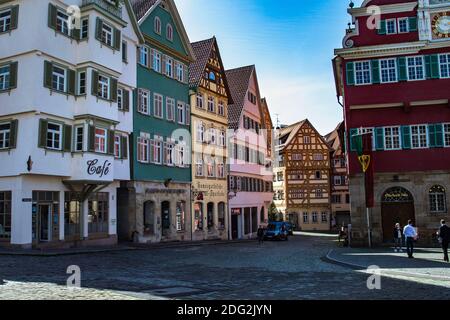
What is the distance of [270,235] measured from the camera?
44.7 m

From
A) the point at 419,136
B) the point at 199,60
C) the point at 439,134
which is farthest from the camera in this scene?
the point at 199,60

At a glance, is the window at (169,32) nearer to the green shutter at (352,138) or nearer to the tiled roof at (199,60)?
the tiled roof at (199,60)

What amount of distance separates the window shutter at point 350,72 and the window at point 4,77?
20.1 m

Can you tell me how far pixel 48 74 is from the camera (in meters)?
24.9

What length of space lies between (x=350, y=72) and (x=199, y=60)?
15196 millimetres

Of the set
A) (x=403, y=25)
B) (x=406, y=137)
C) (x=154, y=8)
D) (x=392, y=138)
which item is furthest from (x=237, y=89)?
(x=406, y=137)

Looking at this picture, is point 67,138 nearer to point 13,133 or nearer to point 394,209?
point 13,133

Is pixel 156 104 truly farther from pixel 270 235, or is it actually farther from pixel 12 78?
pixel 270 235

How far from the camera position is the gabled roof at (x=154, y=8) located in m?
34.7

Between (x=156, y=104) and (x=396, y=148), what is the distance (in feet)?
53.6

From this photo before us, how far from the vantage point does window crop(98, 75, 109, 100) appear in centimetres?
2764

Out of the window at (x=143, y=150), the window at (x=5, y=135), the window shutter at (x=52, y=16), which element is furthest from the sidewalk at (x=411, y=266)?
the window shutter at (x=52, y=16)

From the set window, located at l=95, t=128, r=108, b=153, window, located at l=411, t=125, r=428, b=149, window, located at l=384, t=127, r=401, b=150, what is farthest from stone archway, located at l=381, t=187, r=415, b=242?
window, located at l=95, t=128, r=108, b=153

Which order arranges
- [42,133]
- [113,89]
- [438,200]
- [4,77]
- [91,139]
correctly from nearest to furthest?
[42,133] < [4,77] < [91,139] < [113,89] < [438,200]
